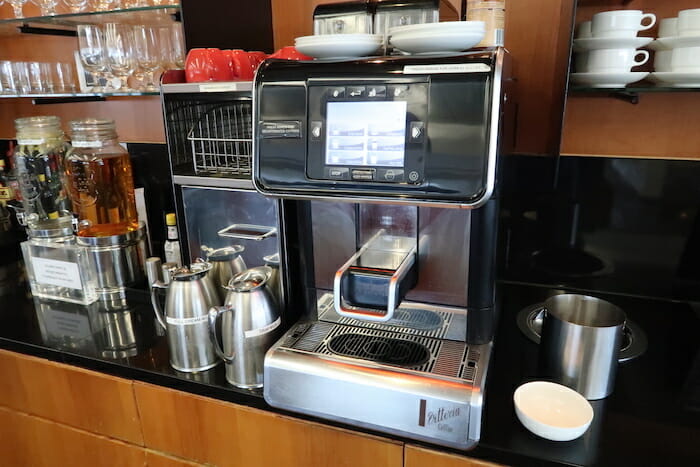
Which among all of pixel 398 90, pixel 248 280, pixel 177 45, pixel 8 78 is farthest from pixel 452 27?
pixel 8 78

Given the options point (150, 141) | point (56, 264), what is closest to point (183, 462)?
point (56, 264)

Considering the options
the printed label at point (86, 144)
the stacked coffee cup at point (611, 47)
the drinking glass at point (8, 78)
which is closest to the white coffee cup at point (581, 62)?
the stacked coffee cup at point (611, 47)

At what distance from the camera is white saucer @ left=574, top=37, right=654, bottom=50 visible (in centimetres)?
95

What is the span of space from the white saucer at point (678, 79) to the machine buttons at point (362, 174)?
0.63m

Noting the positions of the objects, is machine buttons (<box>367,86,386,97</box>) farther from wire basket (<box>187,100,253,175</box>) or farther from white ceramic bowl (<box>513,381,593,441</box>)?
white ceramic bowl (<box>513,381,593,441</box>)

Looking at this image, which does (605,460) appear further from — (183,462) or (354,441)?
(183,462)

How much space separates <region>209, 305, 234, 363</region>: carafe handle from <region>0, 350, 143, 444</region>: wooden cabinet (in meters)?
0.24

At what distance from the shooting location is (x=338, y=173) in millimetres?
804

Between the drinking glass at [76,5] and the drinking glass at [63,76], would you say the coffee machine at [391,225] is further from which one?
the drinking glass at [63,76]

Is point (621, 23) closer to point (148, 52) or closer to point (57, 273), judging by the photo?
point (148, 52)

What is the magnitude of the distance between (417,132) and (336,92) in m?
0.15

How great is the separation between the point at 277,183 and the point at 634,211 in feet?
2.91

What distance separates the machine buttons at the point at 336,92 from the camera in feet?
2.60

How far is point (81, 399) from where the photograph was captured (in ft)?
3.67
